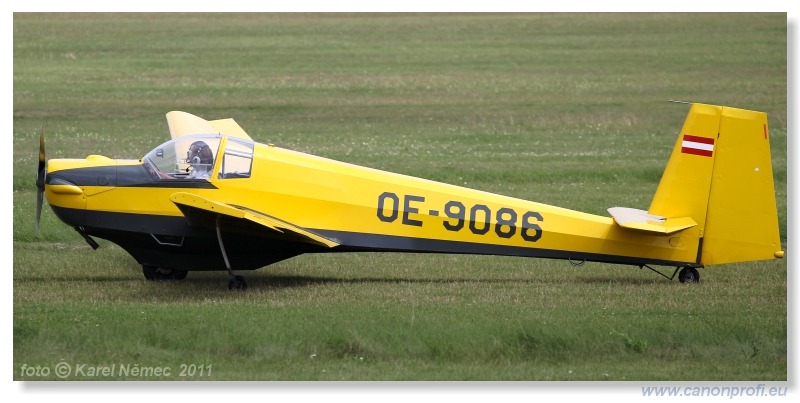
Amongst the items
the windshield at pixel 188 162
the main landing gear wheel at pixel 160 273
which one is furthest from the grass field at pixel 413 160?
the windshield at pixel 188 162

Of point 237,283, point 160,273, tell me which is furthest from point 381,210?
point 160,273

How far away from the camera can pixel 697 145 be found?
45.5 ft

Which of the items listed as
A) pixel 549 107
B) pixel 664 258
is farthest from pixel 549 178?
pixel 549 107

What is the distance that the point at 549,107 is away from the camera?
110 ft

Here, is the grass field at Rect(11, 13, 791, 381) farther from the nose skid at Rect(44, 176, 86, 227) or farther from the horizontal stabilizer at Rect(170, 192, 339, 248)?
the nose skid at Rect(44, 176, 86, 227)

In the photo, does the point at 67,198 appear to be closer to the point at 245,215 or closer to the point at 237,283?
the point at 237,283

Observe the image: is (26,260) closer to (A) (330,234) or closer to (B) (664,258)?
(A) (330,234)

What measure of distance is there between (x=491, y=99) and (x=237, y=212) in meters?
23.0

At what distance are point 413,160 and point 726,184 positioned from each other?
38.9 feet

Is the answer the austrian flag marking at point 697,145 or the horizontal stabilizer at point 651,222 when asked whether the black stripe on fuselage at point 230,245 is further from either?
the austrian flag marking at point 697,145

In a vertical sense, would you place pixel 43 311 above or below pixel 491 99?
below

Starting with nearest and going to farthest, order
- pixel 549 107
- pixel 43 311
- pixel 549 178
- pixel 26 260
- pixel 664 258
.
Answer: pixel 43 311, pixel 664 258, pixel 26 260, pixel 549 178, pixel 549 107

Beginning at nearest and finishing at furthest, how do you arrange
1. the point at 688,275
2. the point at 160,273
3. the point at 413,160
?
1. the point at 688,275
2. the point at 160,273
3. the point at 413,160

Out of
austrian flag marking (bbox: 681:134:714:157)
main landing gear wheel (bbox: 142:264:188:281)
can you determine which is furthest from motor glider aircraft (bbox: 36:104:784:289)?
main landing gear wheel (bbox: 142:264:188:281)
